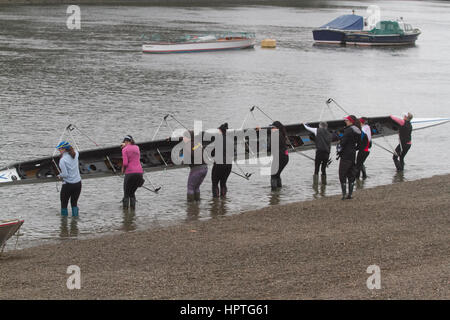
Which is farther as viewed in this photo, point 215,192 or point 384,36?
point 384,36

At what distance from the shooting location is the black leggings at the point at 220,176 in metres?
17.5

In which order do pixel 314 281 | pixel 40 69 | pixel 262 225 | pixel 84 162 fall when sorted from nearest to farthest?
pixel 314 281, pixel 262 225, pixel 84 162, pixel 40 69

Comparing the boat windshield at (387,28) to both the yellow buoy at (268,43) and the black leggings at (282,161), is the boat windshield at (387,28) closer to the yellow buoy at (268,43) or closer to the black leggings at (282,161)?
the yellow buoy at (268,43)

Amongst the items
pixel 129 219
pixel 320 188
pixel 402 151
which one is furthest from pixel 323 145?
pixel 129 219

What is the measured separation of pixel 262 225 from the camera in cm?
1445

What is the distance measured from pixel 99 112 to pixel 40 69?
1418 cm

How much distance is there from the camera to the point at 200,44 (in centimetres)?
5778

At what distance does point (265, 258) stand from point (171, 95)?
88.5 feet

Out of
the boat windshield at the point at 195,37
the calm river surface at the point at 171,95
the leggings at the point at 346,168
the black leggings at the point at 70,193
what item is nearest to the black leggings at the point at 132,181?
the calm river surface at the point at 171,95

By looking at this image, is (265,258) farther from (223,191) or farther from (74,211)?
(223,191)

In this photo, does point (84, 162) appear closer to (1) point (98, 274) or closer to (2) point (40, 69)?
(1) point (98, 274)

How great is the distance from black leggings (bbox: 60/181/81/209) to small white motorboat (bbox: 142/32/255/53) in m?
40.0

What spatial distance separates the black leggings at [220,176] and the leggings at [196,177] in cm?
43
